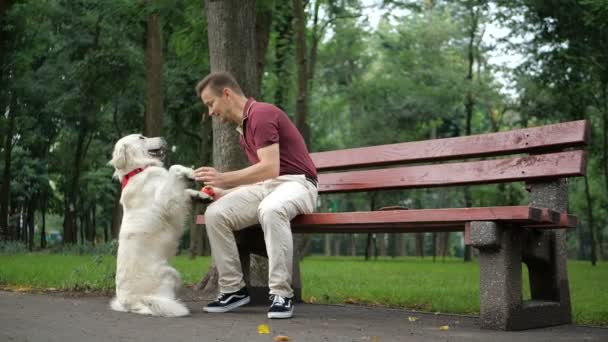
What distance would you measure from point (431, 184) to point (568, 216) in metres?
1.31

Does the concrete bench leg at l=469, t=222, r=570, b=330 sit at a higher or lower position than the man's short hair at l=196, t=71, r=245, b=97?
lower

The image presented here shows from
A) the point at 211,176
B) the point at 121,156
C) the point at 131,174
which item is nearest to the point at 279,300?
the point at 211,176

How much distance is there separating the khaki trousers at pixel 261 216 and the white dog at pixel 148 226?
0.91ft

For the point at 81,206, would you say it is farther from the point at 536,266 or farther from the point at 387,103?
the point at 536,266

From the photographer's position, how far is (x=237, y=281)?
16.4ft

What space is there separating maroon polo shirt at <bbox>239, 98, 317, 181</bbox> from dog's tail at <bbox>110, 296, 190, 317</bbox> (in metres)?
1.15

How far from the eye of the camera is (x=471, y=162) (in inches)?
200

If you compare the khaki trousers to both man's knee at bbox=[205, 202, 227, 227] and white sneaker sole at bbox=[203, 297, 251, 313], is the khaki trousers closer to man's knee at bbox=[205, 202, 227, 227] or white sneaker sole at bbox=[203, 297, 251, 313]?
man's knee at bbox=[205, 202, 227, 227]

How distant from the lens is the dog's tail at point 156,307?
15.2 ft

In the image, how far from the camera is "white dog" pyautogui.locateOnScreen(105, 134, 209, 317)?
4762 millimetres

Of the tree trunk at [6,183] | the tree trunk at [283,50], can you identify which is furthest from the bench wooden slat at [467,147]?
the tree trunk at [6,183]

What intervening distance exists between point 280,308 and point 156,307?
0.82 m

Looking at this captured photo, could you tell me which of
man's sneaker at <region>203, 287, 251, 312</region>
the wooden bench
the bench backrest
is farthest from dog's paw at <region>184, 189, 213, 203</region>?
the bench backrest

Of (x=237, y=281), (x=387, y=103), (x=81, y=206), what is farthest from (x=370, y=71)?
(x=237, y=281)
